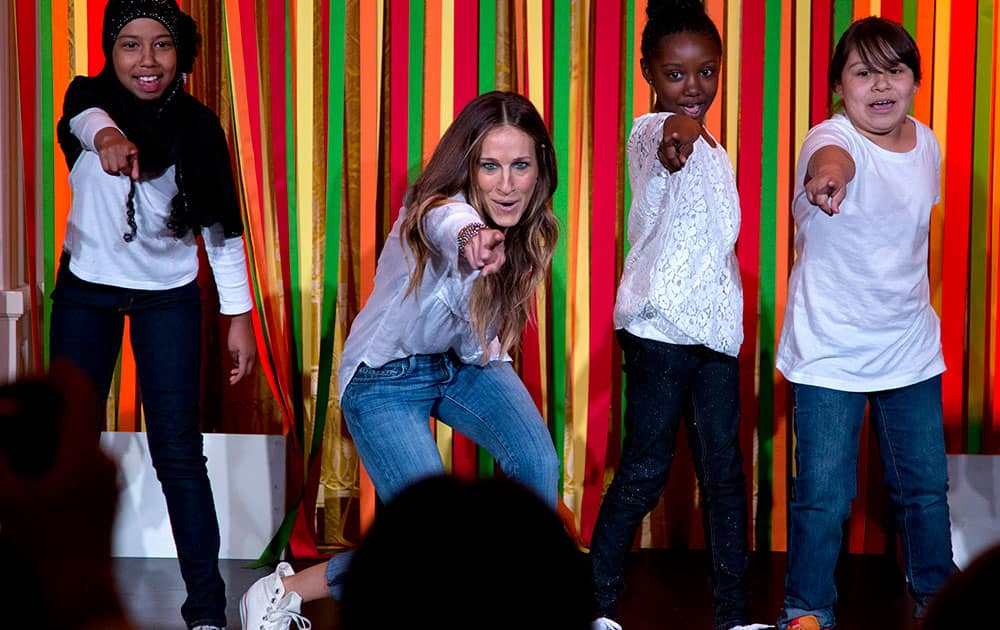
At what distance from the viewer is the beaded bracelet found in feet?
6.95

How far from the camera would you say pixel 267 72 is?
11.8 ft

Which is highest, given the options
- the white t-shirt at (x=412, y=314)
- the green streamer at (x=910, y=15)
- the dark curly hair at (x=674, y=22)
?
the green streamer at (x=910, y=15)

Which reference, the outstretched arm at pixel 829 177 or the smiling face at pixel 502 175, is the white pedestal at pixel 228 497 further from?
the outstretched arm at pixel 829 177

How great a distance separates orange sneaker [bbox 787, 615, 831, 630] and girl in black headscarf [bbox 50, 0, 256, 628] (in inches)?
50.7

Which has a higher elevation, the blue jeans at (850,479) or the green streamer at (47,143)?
the green streamer at (47,143)

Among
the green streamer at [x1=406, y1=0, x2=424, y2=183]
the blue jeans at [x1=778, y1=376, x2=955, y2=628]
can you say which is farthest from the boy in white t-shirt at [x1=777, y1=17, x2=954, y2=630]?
the green streamer at [x1=406, y1=0, x2=424, y2=183]

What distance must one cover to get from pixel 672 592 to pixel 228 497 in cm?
129

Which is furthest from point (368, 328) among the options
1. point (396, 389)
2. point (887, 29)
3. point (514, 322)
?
point (887, 29)

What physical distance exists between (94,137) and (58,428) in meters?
1.57

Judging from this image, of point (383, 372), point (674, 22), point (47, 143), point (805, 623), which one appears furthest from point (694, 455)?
point (47, 143)

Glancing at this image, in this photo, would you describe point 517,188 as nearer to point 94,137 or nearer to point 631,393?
point 631,393

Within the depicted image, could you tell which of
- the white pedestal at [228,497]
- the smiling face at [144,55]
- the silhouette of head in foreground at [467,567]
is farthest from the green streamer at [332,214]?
the silhouette of head in foreground at [467,567]

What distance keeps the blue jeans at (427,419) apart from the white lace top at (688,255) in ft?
1.31

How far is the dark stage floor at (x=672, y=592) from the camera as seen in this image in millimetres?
2971
